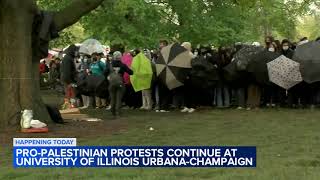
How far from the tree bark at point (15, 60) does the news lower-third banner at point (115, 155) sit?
24.7 ft

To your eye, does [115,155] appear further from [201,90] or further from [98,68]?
[98,68]

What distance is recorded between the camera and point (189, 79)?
61.2ft

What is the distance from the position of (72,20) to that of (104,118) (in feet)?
10.4

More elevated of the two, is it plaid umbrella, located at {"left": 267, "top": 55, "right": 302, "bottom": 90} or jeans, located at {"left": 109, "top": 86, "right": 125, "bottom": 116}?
plaid umbrella, located at {"left": 267, "top": 55, "right": 302, "bottom": 90}

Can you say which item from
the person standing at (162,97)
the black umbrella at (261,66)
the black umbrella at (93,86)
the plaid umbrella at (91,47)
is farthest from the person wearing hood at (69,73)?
the plaid umbrella at (91,47)

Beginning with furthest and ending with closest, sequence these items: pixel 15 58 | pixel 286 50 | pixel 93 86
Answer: pixel 93 86
pixel 286 50
pixel 15 58

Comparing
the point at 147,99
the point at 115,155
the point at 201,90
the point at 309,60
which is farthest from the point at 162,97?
the point at 115,155

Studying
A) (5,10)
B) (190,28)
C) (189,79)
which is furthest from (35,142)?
(190,28)

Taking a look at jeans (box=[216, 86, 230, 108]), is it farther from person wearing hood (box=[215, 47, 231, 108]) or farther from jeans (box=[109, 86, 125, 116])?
jeans (box=[109, 86, 125, 116])

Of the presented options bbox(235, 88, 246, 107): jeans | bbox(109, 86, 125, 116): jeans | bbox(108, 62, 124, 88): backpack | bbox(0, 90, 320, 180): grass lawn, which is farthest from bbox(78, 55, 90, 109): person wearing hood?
bbox(235, 88, 246, 107): jeans

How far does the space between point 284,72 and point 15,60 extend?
23.8ft

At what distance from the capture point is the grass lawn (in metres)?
8.34

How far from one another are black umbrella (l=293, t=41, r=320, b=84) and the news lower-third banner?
10.7 m

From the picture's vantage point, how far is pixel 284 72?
17.8 metres
